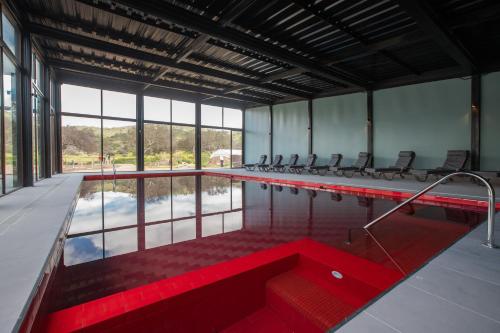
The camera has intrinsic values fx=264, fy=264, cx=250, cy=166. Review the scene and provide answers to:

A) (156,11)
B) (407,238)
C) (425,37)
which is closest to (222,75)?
(156,11)

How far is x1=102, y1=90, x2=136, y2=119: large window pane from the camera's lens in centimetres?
1013

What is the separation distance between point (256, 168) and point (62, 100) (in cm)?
822

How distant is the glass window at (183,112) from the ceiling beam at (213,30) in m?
6.75

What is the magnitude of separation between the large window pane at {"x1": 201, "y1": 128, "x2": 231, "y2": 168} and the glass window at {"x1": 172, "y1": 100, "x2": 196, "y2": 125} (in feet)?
2.66

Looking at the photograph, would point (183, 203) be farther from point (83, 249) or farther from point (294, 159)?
point (294, 159)

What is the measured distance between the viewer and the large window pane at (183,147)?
1169 cm

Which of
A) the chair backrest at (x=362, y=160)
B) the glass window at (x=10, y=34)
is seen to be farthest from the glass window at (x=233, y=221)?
the chair backrest at (x=362, y=160)

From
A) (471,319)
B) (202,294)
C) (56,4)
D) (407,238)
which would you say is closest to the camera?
(471,319)

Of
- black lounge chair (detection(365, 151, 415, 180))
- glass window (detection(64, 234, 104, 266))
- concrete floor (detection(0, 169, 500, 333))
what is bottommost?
glass window (detection(64, 234, 104, 266))

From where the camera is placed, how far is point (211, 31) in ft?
15.9

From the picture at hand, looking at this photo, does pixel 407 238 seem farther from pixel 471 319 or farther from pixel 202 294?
pixel 202 294

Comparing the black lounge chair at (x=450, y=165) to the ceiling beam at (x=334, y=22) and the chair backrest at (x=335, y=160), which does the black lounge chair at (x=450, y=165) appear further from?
the ceiling beam at (x=334, y=22)

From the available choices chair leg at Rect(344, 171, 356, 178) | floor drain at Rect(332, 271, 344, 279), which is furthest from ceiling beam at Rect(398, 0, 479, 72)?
chair leg at Rect(344, 171, 356, 178)

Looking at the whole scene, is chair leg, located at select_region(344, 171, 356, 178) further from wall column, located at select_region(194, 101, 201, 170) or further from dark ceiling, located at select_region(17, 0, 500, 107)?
wall column, located at select_region(194, 101, 201, 170)
